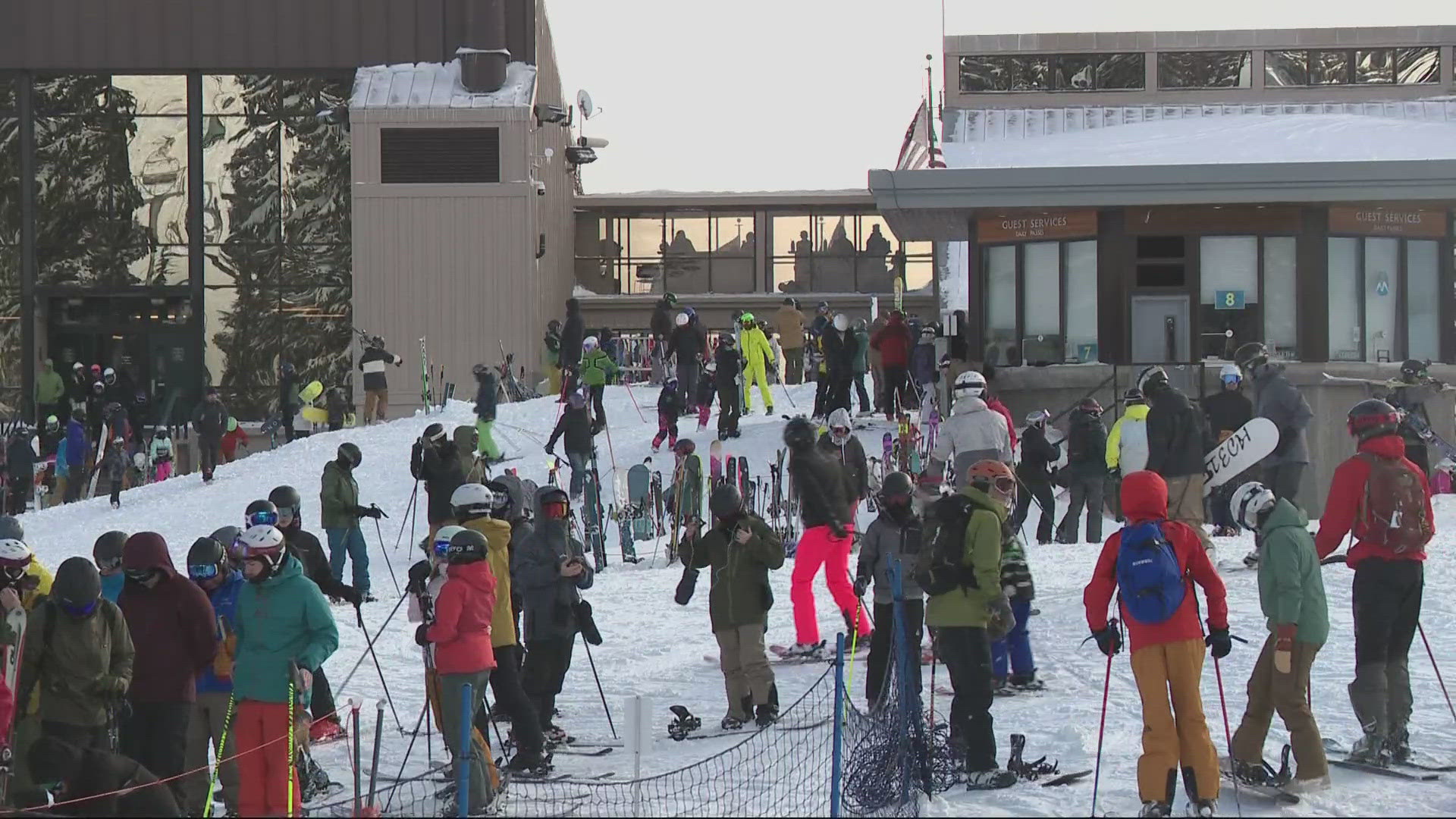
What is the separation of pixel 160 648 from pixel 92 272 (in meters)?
28.9

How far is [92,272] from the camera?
3575 centimetres

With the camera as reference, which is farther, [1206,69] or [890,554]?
[1206,69]

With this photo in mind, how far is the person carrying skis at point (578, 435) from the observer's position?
1859 centimetres

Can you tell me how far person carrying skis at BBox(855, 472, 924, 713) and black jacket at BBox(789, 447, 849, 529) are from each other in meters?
0.98

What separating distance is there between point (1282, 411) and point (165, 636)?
8347 millimetres

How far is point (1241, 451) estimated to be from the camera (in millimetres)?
13016

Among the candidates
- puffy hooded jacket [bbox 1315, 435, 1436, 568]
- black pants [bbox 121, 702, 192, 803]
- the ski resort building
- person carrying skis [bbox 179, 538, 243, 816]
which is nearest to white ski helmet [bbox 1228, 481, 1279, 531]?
puffy hooded jacket [bbox 1315, 435, 1436, 568]

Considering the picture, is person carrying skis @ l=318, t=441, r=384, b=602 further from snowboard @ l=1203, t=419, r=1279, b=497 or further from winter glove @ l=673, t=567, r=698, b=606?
snowboard @ l=1203, t=419, r=1279, b=497

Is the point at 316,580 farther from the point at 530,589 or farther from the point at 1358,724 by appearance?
the point at 1358,724

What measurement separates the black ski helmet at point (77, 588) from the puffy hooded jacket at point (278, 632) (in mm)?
577

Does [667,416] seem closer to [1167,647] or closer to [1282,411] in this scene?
[1282,411]

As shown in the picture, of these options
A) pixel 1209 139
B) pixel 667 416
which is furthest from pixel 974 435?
pixel 1209 139

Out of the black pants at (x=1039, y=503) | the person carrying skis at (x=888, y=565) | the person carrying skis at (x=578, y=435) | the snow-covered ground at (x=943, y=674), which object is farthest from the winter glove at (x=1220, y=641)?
the person carrying skis at (x=578, y=435)

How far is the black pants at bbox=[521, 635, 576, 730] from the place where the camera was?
9.79 meters
